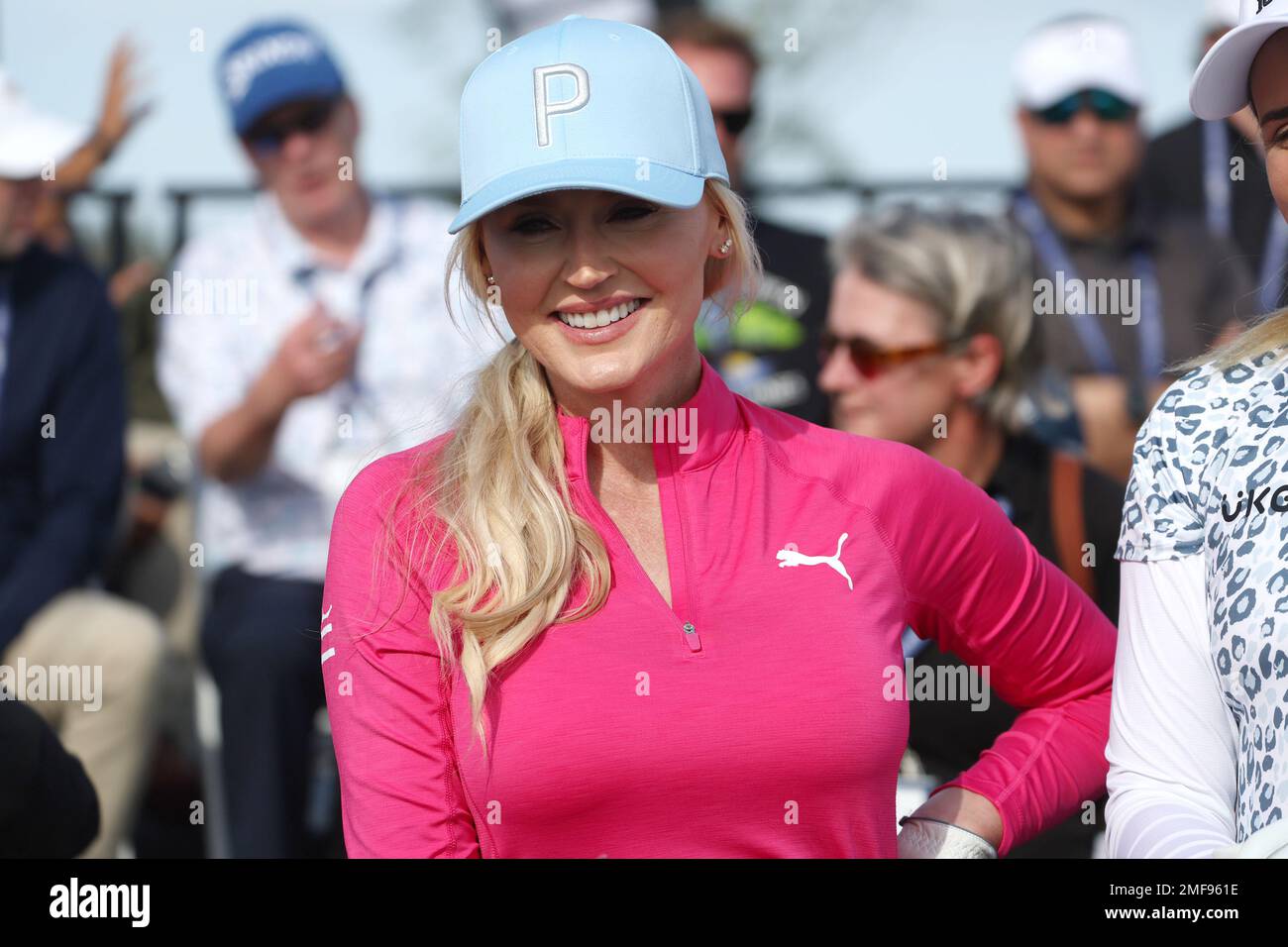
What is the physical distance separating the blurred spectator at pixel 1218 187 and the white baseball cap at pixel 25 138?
2.76 meters

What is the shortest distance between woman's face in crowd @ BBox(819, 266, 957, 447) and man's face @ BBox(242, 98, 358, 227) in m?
1.41

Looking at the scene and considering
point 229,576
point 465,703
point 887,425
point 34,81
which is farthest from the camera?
point 34,81

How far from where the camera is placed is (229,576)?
382 centimetres

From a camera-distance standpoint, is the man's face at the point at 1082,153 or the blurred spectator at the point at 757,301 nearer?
the blurred spectator at the point at 757,301

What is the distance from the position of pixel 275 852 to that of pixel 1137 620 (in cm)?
229

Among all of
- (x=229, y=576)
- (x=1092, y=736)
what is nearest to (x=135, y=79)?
(x=229, y=576)

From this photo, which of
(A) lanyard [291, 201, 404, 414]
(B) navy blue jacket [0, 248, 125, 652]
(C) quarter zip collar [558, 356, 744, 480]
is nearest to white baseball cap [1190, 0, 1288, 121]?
(C) quarter zip collar [558, 356, 744, 480]

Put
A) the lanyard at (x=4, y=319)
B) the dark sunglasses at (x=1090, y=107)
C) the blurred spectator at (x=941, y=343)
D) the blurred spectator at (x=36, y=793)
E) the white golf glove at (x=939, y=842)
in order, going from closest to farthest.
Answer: the white golf glove at (x=939, y=842) → the blurred spectator at (x=36, y=793) → the blurred spectator at (x=941, y=343) → the lanyard at (x=4, y=319) → the dark sunglasses at (x=1090, y=107)

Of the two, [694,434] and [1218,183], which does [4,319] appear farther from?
Result: [1218,183]

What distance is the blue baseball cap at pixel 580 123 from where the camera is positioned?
1.77 meters

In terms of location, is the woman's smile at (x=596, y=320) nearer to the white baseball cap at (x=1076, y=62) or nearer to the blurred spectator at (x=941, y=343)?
the blurred spectator at (x=941, y=343)

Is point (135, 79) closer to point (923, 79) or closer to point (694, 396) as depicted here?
point (923, 79)

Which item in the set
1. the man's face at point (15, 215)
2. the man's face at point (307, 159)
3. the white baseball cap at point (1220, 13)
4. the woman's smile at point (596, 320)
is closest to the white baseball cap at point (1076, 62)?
the white baseball cap at point (1220, 13)

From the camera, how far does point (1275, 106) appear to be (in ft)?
5.71
